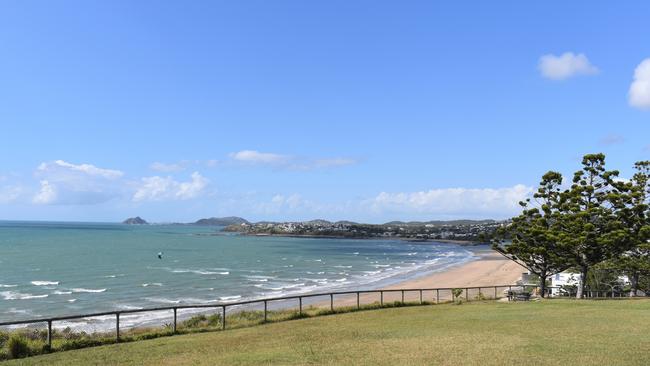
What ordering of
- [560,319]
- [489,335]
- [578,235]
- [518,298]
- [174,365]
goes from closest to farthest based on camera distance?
[174,365]
[489,335]
[560,319]
[518,298]
[578,235]

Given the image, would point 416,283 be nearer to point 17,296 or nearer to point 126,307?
point 126,307

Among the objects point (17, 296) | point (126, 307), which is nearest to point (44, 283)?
point (17, 296)

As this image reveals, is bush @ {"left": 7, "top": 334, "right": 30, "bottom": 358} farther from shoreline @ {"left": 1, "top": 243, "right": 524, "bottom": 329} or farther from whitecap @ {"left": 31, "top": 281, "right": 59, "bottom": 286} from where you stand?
whitecap @ {"left": 31, "top": 281, "right": 59, "bottom": 286}

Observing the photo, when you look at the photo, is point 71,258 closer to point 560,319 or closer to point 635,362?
point 560,319

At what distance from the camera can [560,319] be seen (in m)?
17.9

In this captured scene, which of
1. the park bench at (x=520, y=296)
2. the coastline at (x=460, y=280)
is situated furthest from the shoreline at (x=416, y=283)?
the park bench at (x=520, y=296)

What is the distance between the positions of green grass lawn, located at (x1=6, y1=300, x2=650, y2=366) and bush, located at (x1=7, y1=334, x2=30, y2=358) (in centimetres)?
54

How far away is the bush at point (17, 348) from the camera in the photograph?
13523 mm

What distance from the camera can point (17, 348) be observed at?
1364 cm

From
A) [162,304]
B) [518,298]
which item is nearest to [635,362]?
[518,298]

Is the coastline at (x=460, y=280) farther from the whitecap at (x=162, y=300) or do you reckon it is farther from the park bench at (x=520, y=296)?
the park bench at (x=520, y=296)

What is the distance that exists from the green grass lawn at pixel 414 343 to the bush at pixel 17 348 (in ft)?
1.77

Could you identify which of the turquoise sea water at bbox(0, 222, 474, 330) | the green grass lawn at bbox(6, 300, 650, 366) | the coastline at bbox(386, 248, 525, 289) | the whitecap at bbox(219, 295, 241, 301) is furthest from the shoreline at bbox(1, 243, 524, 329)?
the green grass lawn at bbox(6, 300, 650, 366)

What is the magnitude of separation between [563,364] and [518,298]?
19.5 meters
